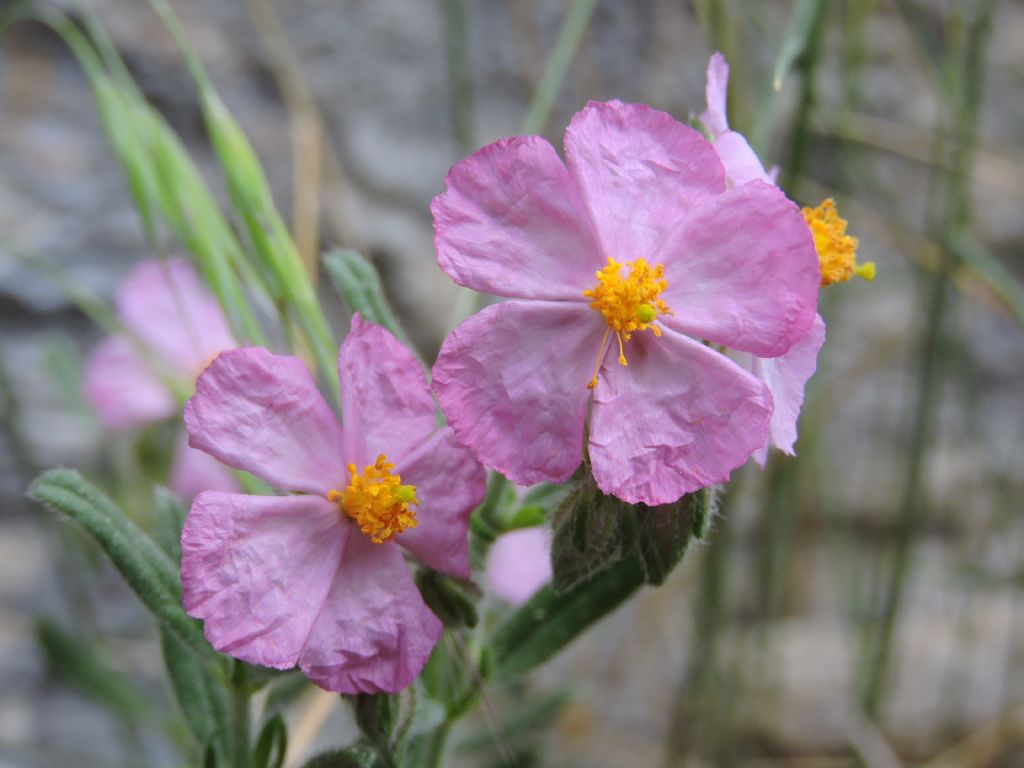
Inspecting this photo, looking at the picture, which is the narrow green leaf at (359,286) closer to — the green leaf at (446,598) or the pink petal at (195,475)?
the green leaf at (446,598)

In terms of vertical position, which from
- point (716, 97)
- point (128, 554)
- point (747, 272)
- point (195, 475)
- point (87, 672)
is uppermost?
point (716, 97)

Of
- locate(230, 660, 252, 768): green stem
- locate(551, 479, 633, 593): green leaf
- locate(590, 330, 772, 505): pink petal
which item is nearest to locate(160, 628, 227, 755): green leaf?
locate(230, 660, 252, 768): green stem

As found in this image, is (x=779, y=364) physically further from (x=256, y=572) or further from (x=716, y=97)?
(x=256, y=572)

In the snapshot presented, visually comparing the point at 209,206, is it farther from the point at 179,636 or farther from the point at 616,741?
the point at 616,741

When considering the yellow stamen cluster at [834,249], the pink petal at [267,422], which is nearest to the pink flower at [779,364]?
the yellow stamen cluster at [834,249]

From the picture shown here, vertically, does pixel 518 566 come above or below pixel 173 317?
below

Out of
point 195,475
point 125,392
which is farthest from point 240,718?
point 125,392
